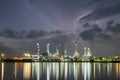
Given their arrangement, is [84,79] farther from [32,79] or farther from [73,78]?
[32,79]

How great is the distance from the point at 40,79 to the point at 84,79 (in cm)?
890

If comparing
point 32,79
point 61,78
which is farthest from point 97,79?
point 32,79

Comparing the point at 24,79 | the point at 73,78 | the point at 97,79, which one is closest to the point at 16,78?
the point at 24,79

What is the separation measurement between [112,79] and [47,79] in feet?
44.9

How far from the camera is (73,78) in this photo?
73.4 meters

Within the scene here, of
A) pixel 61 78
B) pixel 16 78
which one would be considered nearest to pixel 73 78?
pixel 61 78

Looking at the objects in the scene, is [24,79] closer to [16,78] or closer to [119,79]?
[16,78]

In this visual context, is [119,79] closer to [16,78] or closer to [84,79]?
[84,79]

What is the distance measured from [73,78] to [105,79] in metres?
6.60

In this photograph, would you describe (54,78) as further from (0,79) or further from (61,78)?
(0,79)

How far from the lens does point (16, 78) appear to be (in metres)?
73.5

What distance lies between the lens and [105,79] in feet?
238

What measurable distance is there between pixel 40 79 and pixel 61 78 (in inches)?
198

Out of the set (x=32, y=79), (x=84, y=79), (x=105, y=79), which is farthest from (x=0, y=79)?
(x=105, y=79)
